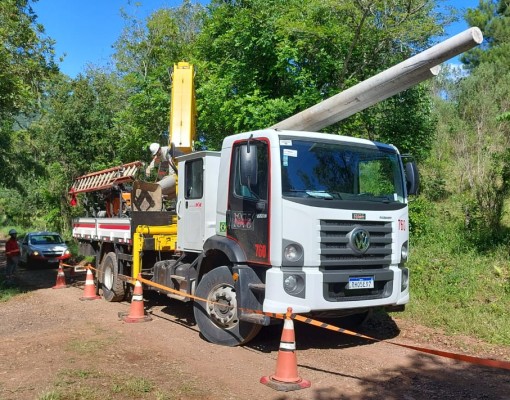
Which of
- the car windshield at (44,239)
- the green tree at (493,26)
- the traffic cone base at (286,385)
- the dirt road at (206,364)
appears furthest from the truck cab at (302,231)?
the green tree at (493,26)

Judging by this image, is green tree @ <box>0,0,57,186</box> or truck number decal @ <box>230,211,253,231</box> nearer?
truck number decal @ <box>230,211,253,231</box>

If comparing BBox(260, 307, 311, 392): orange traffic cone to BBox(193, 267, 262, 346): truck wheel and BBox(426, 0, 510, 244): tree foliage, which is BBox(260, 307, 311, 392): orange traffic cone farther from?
BBox(426, 0, 510, 244): tree foliage

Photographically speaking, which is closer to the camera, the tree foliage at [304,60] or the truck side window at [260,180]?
the truck side window at [260,180]

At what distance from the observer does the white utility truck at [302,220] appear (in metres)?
6.21

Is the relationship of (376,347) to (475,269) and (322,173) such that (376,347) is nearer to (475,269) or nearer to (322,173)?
(322,173)

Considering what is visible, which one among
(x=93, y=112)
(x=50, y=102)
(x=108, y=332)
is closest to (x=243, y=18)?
(x=108, y=332)

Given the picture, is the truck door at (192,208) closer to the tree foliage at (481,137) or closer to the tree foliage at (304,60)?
the tree foliage at (304,60)

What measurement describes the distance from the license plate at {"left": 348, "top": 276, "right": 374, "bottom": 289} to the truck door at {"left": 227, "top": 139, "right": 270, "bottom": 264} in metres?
1.12

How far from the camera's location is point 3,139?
15969 millimetres

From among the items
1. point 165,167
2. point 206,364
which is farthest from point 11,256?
point 206,364

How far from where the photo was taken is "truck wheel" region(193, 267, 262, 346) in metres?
6.85

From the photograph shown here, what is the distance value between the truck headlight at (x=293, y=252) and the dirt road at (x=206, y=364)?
130 cm

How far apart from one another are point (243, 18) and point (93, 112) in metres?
12.5

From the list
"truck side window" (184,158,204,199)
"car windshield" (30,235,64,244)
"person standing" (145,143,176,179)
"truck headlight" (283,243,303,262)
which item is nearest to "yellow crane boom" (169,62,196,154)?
"person standing" (145,143,176,179)
